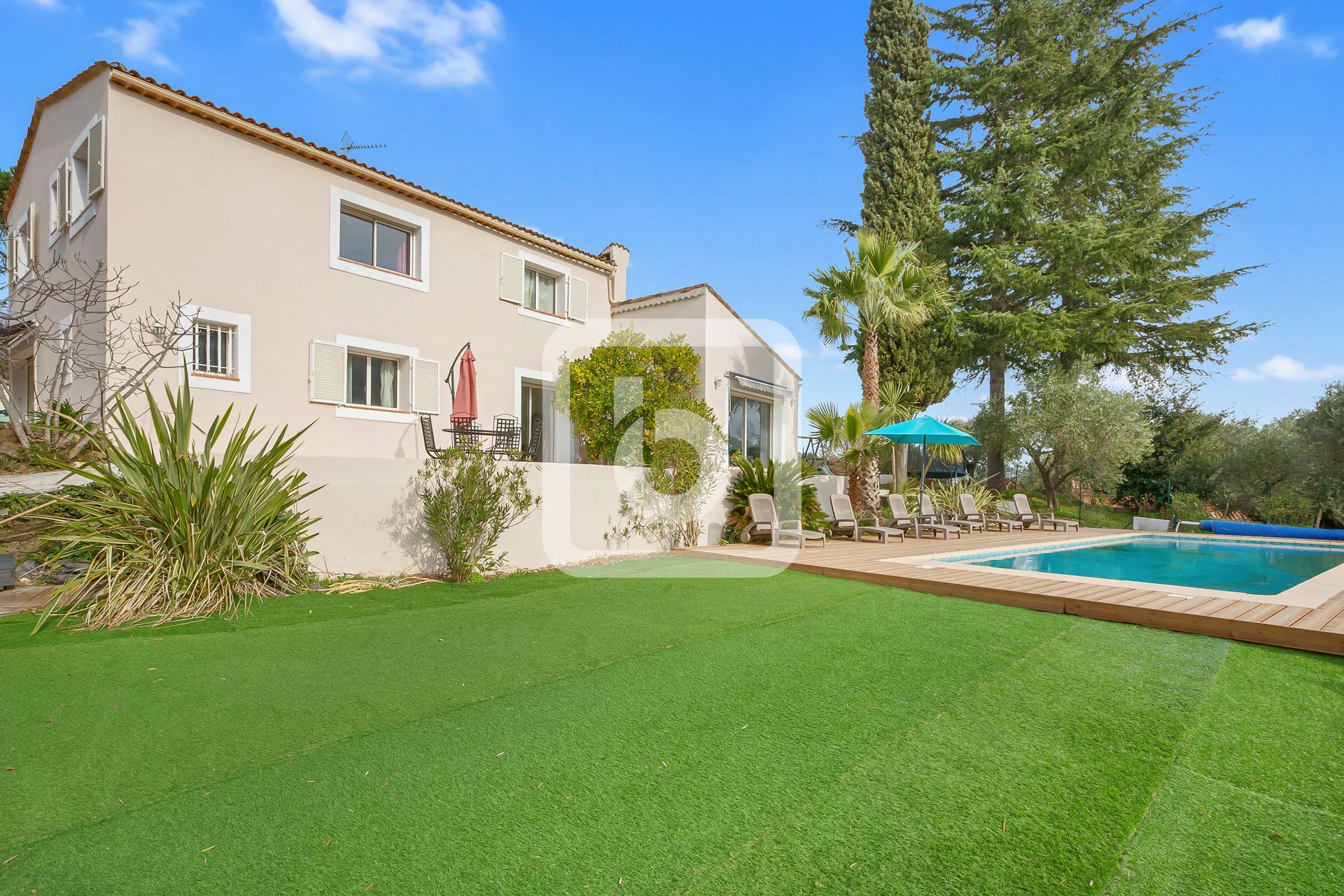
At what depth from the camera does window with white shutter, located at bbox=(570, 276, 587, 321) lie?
51.7ft

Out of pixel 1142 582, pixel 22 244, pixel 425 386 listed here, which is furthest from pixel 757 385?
pixel 22 244

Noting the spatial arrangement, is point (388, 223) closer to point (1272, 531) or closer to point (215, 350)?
point (215, 350)

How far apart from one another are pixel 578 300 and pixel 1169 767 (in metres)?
14.5

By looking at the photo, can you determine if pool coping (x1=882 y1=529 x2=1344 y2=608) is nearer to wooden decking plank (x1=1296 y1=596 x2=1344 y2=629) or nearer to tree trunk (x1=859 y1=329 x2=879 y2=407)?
wooden decking plank (x1=1296 y1=596 x2=1344 y2=629)

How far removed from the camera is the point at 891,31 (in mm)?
25328

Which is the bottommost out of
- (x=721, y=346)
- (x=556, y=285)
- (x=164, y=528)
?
(x=164, y=528)

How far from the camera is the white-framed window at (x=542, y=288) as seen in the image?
569 inches

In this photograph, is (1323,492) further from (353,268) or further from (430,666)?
(353,268)

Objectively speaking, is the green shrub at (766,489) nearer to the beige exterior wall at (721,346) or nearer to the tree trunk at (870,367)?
the beige exterior wall at (721,346)

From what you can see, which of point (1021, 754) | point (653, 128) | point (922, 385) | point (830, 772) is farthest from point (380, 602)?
point (922, 385)

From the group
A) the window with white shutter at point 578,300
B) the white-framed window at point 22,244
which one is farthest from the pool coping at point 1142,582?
the white-framed window at point 22,244

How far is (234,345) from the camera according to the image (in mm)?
10430

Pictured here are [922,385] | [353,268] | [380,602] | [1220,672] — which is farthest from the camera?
[922,385]

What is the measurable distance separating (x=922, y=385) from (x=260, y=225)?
Result: 2065cm
